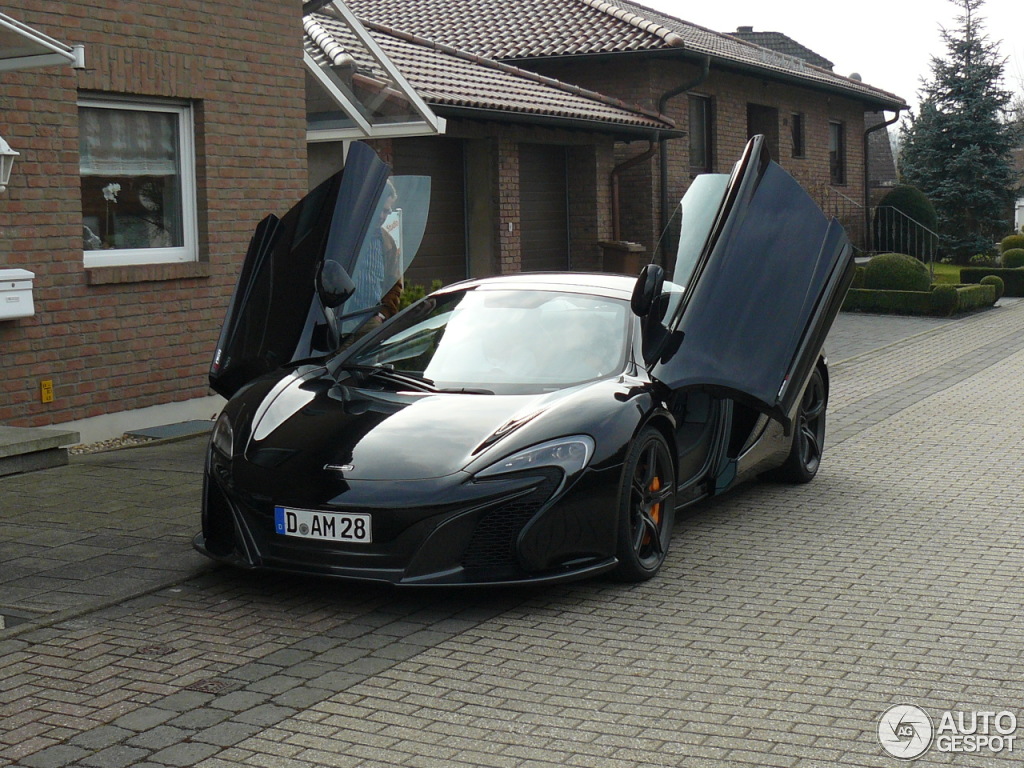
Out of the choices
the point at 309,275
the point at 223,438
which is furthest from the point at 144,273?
the point at 223,438

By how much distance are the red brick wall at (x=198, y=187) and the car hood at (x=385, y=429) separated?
12.4 ft

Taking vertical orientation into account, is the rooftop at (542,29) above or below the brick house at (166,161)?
above

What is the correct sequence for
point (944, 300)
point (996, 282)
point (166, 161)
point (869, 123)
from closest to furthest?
point (166, 161) < point (944, 300) < point (996, 282) < point (869, 123)

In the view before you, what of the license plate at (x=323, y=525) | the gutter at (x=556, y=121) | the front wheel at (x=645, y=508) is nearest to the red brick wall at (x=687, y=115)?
the gutter at (x=556, y=121)

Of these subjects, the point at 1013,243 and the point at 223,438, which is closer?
the point at 223,438

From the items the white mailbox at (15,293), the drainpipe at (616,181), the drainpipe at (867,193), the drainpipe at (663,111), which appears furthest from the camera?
the drainpipe at (867,193)

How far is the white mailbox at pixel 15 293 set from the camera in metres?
8.72

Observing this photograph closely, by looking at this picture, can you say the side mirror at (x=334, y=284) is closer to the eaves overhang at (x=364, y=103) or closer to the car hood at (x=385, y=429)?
the car hood at (x=385, y=429)

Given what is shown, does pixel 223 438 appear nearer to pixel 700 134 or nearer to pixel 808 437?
pixel 808 437

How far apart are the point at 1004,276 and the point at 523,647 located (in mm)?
26075

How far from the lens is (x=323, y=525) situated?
527 cm

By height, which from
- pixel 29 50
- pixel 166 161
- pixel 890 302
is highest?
pixel 29 50

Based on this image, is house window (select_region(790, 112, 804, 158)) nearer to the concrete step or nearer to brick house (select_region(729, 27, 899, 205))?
brick house (select_region(729, 27, 899, 205))

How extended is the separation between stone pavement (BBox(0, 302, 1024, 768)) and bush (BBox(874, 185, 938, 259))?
27254mm
